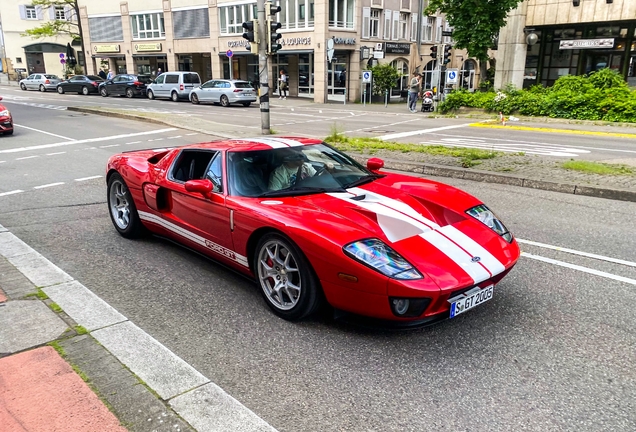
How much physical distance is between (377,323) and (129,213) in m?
3.58

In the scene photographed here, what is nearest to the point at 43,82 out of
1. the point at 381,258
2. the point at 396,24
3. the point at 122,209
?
the point at 396,24

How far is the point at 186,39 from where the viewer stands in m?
46.2

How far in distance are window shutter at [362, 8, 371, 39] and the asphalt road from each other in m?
34.5

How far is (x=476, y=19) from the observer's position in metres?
24.1

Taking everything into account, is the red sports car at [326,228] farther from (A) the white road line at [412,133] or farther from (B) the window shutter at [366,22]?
(B) the window shutter at [366,22]

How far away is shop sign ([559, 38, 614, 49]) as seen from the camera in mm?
25242

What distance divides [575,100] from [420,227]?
20006 millimetres

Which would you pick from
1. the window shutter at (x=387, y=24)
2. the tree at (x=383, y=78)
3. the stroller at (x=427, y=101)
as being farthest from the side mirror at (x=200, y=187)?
the window shutter at (x=387, y=24)

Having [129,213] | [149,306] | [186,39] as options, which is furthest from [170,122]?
[186,39]

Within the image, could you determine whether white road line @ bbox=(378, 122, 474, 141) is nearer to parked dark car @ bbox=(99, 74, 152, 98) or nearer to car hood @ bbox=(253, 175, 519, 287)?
car hood @ bbox=(253, 175, 519, 287)

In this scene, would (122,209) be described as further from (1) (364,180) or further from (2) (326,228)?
(2) (326,228)

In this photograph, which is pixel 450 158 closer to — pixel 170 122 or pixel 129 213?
pixel 129 213

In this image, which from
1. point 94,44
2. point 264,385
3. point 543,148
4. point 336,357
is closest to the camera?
point 264,385

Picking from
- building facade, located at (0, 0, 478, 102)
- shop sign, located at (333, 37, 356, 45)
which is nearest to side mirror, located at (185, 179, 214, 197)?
building facade, located at (0, 0, 478, 102)
